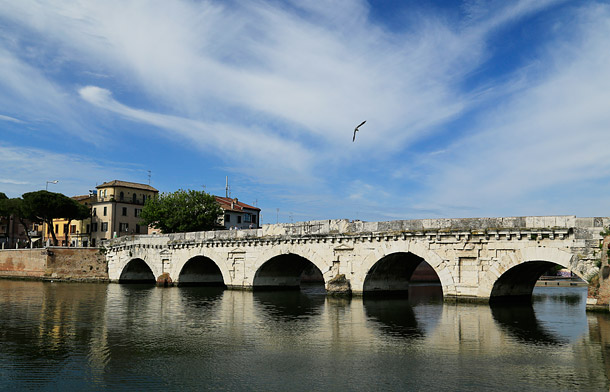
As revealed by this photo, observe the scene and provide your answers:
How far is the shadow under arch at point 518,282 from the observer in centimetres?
2727

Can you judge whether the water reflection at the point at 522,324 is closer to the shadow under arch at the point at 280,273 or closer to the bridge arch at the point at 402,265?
the bridge arch at the point at 402,265

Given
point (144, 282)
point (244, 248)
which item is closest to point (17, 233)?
point (144, 282)

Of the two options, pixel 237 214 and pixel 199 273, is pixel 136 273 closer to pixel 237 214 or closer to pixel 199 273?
pixel 199 273

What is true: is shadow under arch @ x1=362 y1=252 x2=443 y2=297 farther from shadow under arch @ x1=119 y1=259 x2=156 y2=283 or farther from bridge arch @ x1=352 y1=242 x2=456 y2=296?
shadow under arch @ x1=119 y1=259 x2=156 y2=283

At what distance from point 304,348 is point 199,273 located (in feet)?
108

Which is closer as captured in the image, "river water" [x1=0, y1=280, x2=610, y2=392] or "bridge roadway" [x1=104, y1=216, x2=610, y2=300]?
"river water" [x1=0, y1=280, x2=610, y2=392]

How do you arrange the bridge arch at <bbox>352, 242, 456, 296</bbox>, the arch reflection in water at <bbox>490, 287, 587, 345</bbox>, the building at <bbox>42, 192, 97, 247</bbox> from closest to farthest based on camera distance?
the arch reflection in water at <bbox>490, 287, 587, 345</bbox> < the bridge arch at <bbox>352, 242, 456, 296</bbox> < the building at <bbox>42, 192, 97, 247</bbox>

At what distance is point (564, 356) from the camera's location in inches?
619

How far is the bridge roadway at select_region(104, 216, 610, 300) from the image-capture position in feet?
81.5

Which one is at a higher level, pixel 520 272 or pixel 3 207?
pixel 3 207

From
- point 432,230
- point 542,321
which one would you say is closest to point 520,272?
point 542,321

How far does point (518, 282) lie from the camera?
2975 cm

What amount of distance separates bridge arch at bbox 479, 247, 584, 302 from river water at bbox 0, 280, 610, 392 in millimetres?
1103

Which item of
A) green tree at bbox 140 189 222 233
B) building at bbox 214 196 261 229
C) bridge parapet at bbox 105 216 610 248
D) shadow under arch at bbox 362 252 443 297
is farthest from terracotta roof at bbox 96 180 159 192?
shadow under arch at bbox 362 252 443 297
